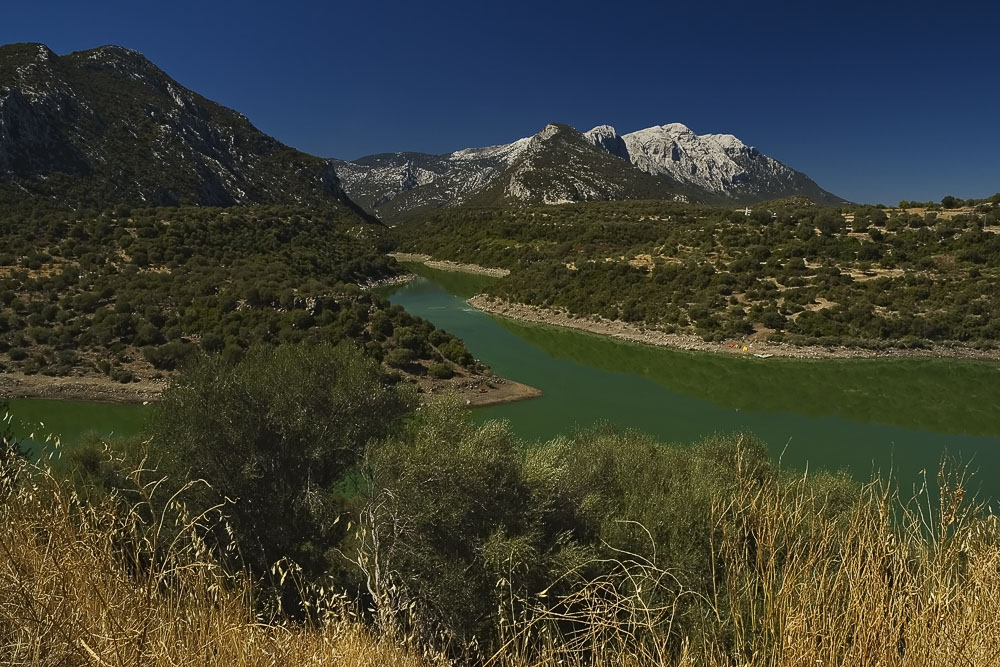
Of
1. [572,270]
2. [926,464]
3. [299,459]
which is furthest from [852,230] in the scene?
[299,459]

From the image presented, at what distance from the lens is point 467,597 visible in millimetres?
7328

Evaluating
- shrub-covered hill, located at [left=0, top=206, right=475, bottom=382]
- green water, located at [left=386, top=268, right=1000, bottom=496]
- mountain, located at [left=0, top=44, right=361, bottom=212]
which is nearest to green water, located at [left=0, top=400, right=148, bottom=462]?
shrub-covered hill, located at [left=0, top=206, right=475, bottom=382]

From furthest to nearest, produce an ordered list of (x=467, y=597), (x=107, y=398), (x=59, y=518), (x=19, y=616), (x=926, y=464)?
1. (x=107, y=398)
2. (x=926, y=464)
3. (x=467, y=597)
4. (x=59, y=518)
5. (x=19, y=616)

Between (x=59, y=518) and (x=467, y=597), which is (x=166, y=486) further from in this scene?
(x=59, y=518)

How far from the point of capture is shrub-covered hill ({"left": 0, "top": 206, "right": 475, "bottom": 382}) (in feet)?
86.1

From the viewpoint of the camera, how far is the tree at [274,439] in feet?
29.4

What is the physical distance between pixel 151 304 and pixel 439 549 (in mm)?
31496

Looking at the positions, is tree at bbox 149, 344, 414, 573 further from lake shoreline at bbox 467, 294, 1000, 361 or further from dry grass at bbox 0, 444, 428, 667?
lake shoreline at bbox 467, 294, 1000, 361

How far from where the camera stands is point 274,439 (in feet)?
33.4

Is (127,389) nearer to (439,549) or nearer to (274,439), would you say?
(274,439)

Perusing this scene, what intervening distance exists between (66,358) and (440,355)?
61.2 feet

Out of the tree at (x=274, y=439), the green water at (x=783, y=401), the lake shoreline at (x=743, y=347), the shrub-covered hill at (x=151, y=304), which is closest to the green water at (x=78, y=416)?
the shrub-covered hill at (x=151, y=304)

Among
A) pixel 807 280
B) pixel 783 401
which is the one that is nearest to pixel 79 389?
pixel 783 401

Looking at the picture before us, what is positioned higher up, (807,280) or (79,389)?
(807,280)
